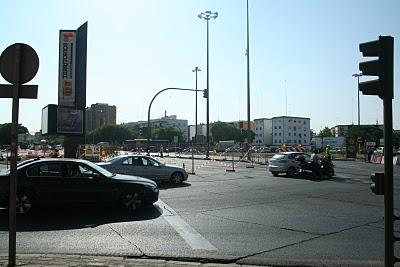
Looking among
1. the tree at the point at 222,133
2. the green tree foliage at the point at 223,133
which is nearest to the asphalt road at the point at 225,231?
the green tree foliage at the point at 223,133

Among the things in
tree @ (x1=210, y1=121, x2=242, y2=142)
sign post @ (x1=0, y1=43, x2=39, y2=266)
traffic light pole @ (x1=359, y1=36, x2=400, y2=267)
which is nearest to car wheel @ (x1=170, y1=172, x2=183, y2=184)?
sign post @ (x1=0, y1=43, x2=39, y2=266)

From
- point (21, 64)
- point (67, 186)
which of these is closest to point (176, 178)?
point (67, 186)

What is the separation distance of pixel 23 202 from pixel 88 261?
5.11 m

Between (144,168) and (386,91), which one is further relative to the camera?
(144,168)

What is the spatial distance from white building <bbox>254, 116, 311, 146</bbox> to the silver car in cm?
14409

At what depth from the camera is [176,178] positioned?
20.2 m

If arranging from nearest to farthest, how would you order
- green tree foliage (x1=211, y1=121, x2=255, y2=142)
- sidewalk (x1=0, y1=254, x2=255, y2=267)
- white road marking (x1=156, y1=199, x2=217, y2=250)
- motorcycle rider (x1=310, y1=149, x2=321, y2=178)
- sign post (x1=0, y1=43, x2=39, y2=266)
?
sign post (x1=0, y1=43, x2=39, y2=266) < sidewalk (x1=0, y1=254, x2=255, y2=267) < white road marking (x1=156, y1=199, x2=217, y2=250) < motorcycle rider (x1=310, y1=149, x2=321, y2=178) < green tree foliage (x1=211, y1=121, x2=255, y2=142)

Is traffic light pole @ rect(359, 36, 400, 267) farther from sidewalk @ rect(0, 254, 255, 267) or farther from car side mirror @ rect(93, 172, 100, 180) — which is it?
car side mirror @ rect(93, 172, 100, 180)

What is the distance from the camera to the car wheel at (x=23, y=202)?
10.9 meters

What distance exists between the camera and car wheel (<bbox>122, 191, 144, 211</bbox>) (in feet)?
37.9

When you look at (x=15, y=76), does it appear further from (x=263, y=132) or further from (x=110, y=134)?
(x=263, y=132)

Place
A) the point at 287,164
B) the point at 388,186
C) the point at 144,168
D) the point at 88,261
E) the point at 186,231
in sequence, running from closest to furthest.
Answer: the point at 388,186
the point at 88,261
the point at 186,231
the point at 144,168
the point at 287,164

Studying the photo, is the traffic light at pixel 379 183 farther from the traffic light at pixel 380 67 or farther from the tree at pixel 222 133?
the tree at pixel 222 133

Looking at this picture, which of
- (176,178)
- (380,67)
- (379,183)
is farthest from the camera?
(176,178)
